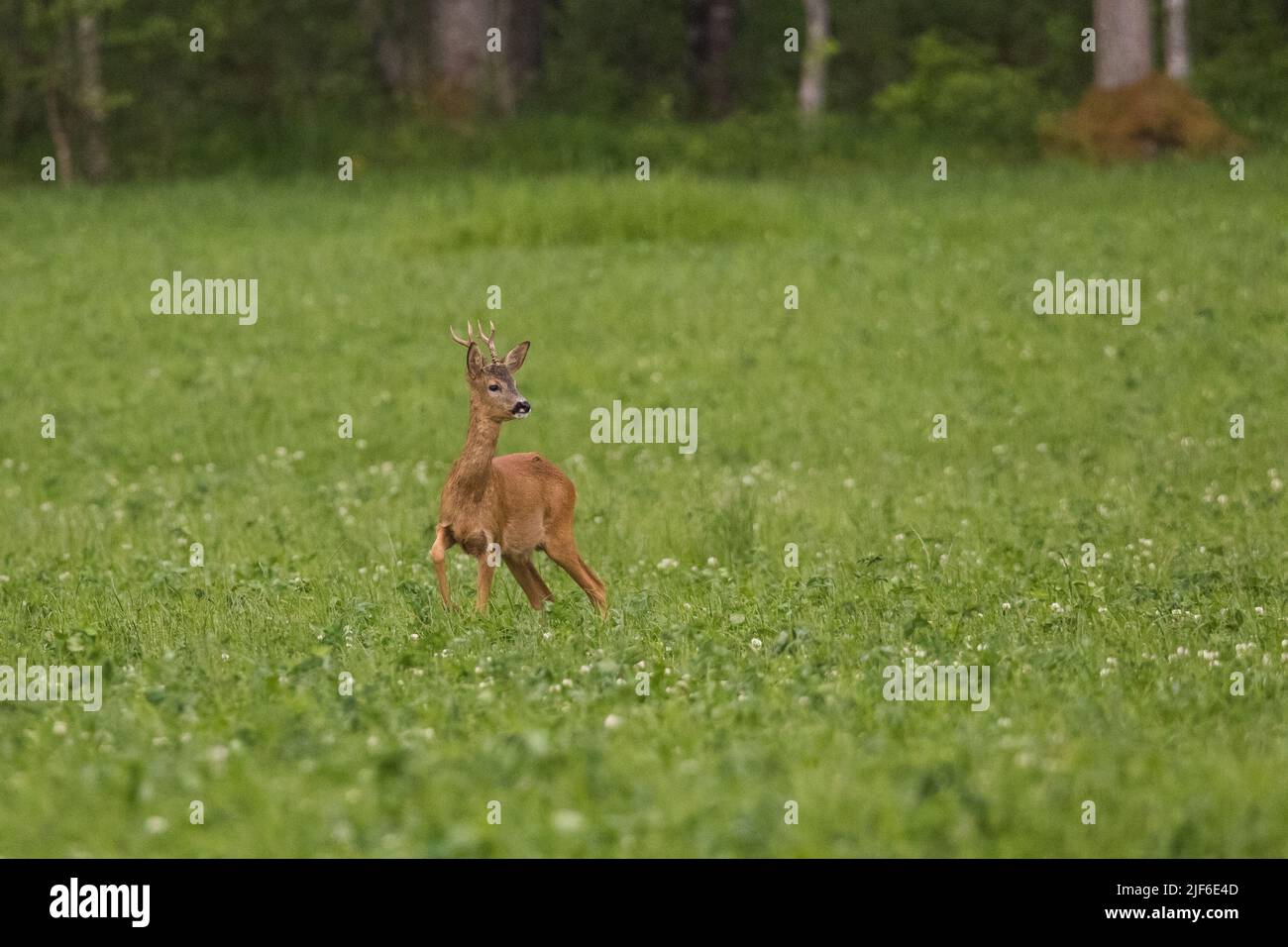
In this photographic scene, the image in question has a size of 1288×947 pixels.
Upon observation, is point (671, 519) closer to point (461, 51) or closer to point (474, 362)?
point (474, 362)

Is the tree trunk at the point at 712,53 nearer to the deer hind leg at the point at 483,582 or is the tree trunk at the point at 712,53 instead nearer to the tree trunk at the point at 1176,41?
the tree trunk at the point at 1176,41

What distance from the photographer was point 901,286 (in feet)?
74.4

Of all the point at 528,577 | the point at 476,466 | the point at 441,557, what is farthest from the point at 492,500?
the point at 528,577

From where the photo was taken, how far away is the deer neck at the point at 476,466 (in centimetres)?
968

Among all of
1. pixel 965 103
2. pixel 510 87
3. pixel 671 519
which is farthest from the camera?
pixel 510 87

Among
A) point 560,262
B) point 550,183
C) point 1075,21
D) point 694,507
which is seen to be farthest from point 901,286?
point 1075,21

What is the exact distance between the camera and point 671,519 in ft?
44.5

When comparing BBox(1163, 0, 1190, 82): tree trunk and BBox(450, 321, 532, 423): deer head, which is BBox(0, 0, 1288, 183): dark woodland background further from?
BBox(450, 321, 532, 423): deer head

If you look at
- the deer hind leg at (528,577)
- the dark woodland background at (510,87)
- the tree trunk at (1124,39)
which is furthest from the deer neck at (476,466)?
the tree trunk at (1124,39)

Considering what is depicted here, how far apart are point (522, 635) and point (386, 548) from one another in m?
3.62

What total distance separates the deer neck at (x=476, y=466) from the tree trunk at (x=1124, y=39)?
23046 millimetres

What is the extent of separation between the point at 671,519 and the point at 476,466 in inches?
159

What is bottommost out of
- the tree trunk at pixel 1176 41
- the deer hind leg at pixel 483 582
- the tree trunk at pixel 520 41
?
the deer hind leg at pixel 483 582

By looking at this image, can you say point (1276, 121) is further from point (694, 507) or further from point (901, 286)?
point (694, 507)
